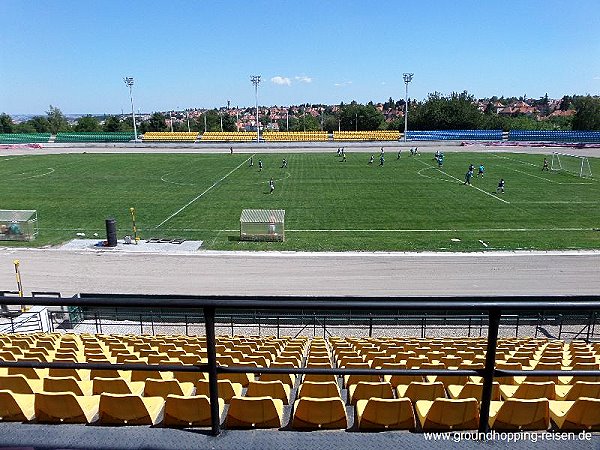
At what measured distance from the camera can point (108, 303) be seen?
2.88 meters

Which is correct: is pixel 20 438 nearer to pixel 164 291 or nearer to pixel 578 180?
pixel 164 291

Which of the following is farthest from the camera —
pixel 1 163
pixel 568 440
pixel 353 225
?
pixel 1 163

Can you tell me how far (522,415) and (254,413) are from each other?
2.35 meters

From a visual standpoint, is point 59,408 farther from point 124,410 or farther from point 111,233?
point 111,233

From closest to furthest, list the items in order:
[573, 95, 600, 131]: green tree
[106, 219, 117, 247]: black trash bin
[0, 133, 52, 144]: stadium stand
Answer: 1. [106, 219, 117, 247]: black trash bin
2. [0, 133, 52, 144]: stadium stand
3. [573, 95, 600, 131]: green tree

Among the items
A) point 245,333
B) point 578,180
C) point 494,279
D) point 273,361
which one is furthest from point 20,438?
point 578,180

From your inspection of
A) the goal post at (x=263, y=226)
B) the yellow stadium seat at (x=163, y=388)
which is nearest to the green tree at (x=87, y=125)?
the goal post at (x=263, y=226)

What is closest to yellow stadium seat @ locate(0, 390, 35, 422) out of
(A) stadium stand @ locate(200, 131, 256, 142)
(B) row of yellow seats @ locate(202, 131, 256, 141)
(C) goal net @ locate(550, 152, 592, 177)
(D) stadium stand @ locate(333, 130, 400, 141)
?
(C) goal net @ locate(550, 152, 592, 177)

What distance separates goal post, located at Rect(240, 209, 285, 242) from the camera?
28.8 meters

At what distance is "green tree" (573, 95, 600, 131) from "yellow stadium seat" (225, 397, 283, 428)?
128m

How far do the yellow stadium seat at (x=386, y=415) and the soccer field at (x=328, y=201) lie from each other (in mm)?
22879

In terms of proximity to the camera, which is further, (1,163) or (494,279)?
(1,163)

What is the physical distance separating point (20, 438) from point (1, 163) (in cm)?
7494

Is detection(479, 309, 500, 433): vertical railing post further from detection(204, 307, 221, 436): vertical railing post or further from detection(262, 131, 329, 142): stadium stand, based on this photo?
detection(262, 131, 329, 142): stadium stand
